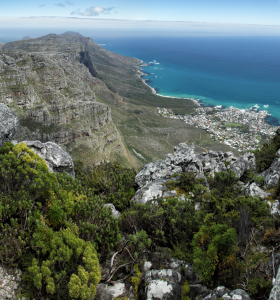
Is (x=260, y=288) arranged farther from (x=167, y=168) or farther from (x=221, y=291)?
(x=167, y=168)

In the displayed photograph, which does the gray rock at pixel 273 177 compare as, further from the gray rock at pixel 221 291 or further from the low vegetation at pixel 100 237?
the gray rock at pixel 221 291

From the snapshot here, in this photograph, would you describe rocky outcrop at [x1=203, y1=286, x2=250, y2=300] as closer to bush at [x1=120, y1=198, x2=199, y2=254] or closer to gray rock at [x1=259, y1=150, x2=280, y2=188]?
bush at [x1=120, y1=198, x2=199, y2=254]

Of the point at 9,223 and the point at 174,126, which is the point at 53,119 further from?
the point at 174,126

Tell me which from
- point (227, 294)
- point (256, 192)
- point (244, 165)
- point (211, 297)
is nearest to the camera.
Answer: point (227, 294)

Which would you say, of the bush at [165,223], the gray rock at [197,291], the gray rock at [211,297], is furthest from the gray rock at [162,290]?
the bush at [165,223]

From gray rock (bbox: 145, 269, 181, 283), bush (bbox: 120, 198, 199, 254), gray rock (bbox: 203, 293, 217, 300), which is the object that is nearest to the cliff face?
bush (bbox: 120, 198, 199, 254)

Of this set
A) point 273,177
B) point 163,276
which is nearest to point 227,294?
point 163,276
